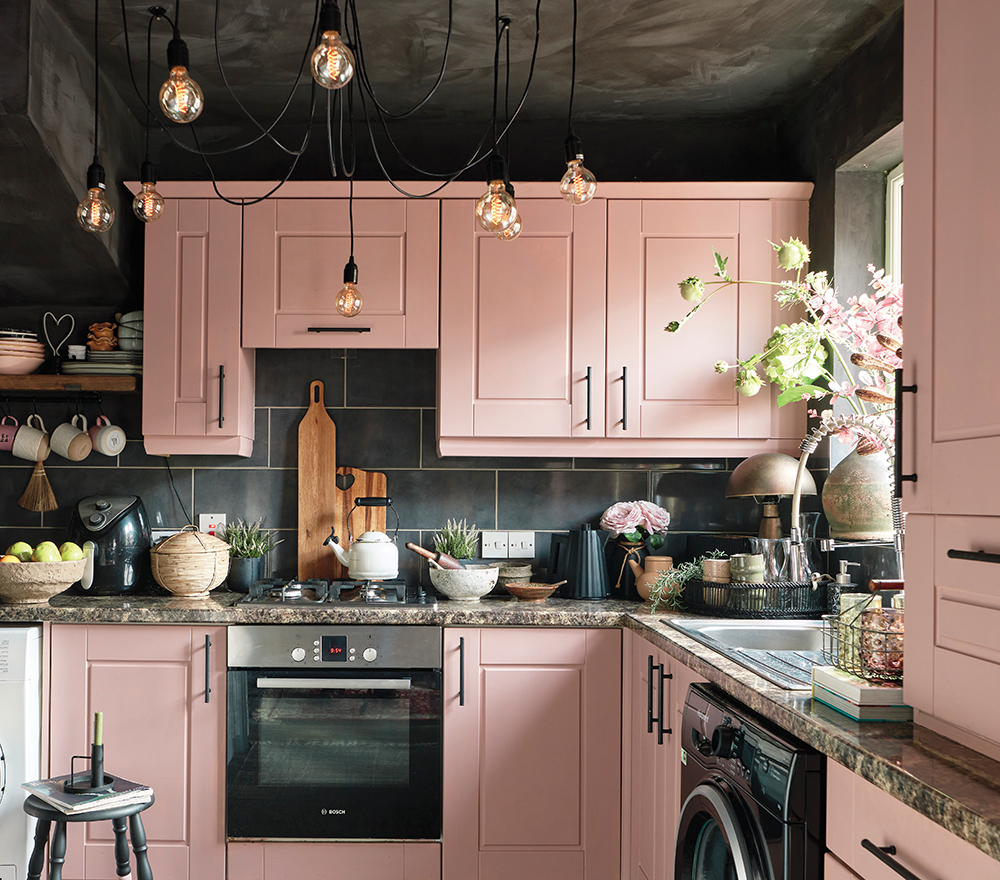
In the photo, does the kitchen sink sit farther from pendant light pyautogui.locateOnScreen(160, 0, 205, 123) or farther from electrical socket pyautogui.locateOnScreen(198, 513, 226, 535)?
electrical socket pyautogui.locateOnScreen(198, 513, 226, 535)

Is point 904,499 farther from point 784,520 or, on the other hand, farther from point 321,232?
point 321,232

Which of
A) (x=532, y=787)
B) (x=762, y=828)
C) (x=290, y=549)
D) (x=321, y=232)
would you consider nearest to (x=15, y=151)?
(x=321, y=232)

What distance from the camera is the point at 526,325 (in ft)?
9.45

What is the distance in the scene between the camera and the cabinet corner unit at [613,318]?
2877 mm

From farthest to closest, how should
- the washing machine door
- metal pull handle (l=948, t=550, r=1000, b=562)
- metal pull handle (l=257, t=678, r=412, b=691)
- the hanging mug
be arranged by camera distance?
the hanging mug → metal pull handle (l=257, t=678, r=412, b=691) → the washing machine door → metal pull handle (l=948, t=550, r=1000, b=562)

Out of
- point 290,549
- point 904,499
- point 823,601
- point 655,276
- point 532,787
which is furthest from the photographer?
point 290,549

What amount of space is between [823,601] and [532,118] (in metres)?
2.01

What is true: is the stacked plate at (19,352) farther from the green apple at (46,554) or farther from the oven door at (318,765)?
the oven door at (318,765)

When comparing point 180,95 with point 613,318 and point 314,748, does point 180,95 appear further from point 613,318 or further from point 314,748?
point 314,748

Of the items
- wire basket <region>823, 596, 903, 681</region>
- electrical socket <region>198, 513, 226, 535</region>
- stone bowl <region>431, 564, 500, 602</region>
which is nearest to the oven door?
stone bowl <region>431, 564, 500, 602</region>

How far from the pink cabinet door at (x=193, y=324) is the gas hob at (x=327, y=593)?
0.56 meters

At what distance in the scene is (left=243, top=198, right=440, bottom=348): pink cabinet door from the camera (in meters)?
2.89

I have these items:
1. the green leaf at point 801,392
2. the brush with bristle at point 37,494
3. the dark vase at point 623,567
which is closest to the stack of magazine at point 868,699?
the green leaf at point 801,392

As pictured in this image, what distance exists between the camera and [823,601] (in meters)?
2.45
